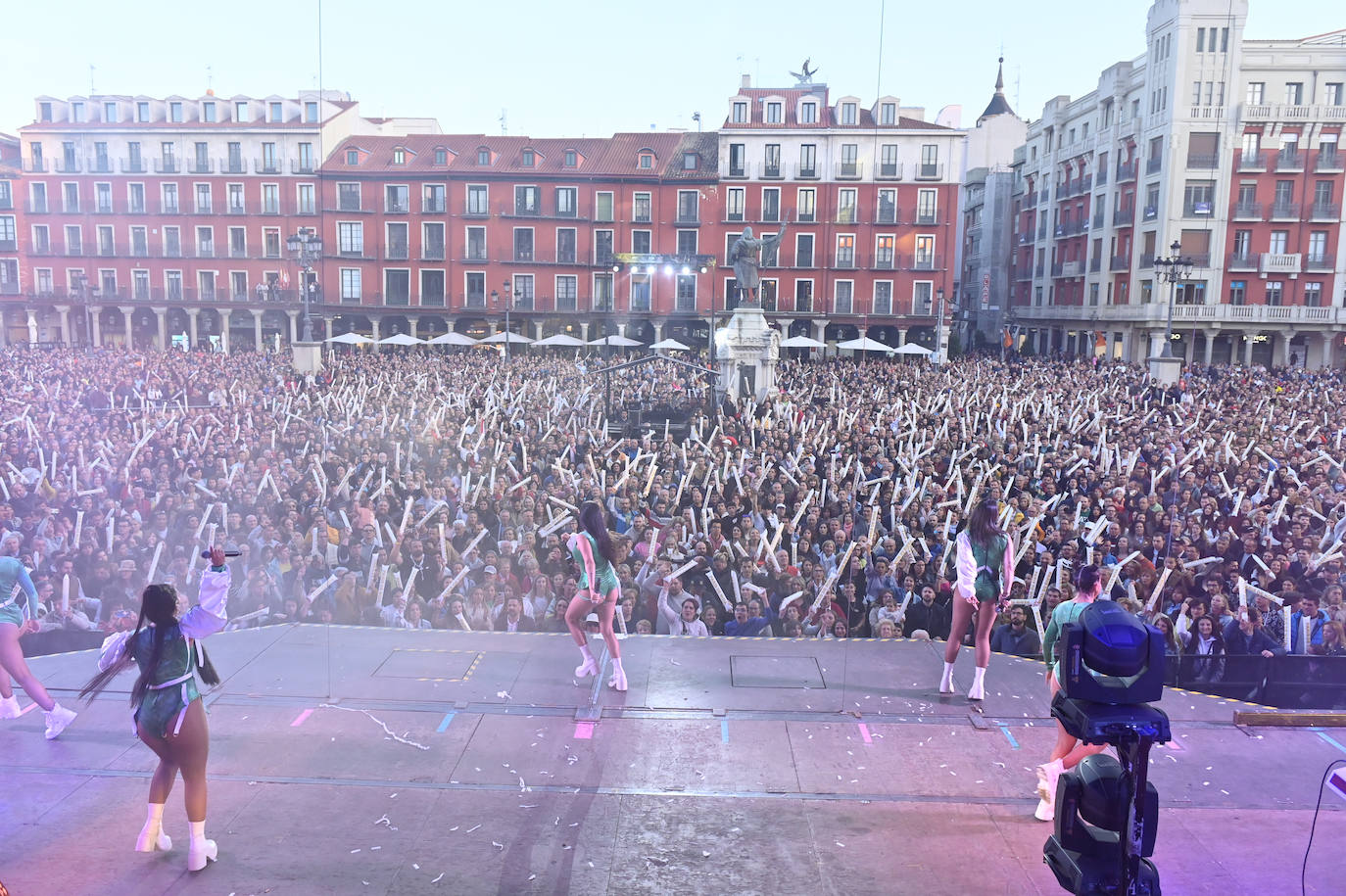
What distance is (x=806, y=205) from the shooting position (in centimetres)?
4666

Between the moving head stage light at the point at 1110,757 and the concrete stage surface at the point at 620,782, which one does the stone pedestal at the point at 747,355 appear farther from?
the moving head stage light at the point at 1110,757

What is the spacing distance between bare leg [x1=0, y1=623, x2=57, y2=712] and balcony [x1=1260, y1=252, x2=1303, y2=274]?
1981 inches

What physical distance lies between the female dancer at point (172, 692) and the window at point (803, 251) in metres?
44.3

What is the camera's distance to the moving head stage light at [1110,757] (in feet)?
10.5

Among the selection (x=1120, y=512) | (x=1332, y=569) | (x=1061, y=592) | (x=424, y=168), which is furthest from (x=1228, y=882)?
(x=424, y=168)

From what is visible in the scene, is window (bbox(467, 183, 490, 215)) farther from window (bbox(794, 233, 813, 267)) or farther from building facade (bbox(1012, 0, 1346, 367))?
building facade (bbox(1012, 0, 1346, 367))

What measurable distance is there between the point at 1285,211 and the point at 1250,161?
2930 millimetres

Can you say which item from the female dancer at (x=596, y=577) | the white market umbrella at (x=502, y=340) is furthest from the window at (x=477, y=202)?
the female dancer at (x=596, y=577)

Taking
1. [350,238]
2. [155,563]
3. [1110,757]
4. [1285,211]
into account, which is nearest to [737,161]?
[350,238]

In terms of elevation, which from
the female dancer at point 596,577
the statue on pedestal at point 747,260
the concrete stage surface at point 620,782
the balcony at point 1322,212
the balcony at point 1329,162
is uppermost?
the balcony at point 1329,162

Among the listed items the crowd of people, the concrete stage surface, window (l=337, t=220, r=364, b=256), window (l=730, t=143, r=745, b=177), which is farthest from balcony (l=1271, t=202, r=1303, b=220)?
the concrete stage surface

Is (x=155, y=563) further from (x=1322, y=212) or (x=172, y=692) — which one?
(x=1322, y=212)

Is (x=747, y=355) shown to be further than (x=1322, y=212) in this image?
No

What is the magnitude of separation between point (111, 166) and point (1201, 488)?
50.2 metres
